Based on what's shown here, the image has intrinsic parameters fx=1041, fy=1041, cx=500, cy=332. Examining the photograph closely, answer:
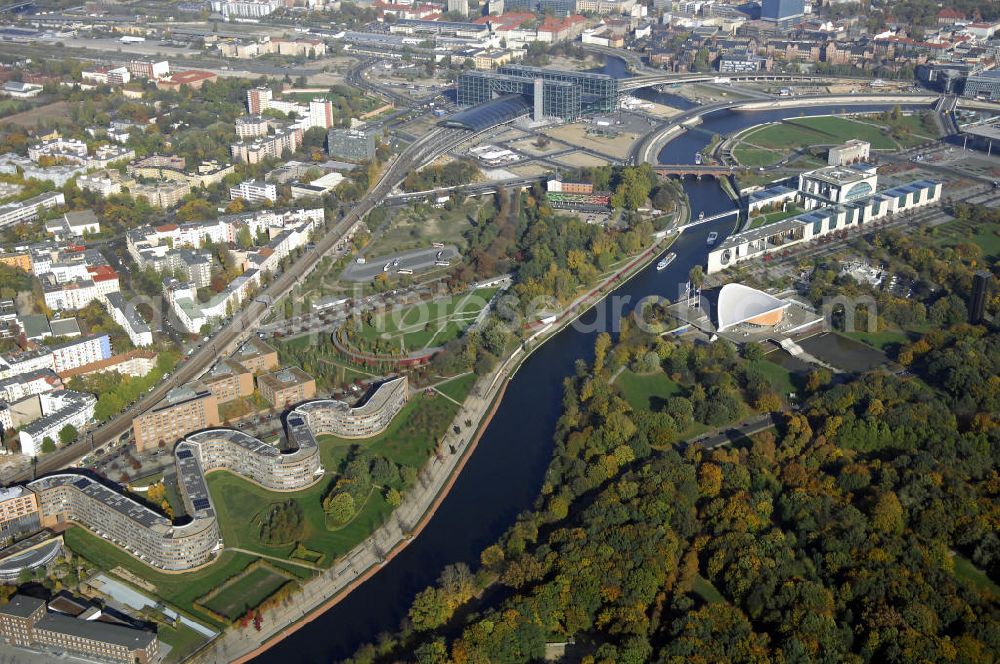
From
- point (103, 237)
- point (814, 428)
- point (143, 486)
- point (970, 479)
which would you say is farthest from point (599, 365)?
point (103, 237)

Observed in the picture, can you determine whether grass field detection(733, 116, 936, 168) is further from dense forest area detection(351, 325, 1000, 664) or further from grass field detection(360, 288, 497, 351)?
dense forest area detection(351, 325, 1000, 664)

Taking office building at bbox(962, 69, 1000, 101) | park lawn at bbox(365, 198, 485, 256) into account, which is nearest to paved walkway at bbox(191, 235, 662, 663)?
park lawn at bbox(365, 198, 485, 256)

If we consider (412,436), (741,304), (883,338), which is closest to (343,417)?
(412,436)

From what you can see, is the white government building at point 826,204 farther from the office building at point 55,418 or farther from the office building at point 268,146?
the office building at point 268,146

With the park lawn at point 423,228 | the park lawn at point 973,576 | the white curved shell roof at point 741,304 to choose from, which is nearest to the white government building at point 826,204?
the white curved shell roof at point 741,304

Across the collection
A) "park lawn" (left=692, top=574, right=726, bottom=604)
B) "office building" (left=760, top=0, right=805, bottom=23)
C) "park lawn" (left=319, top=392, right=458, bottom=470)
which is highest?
"office building" (left=760, top=0, right=805, bottom=23)

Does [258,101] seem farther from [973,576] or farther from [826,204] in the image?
[973,576]

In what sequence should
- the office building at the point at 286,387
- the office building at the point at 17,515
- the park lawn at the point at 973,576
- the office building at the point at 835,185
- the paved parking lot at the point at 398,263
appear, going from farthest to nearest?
the office building at the point at 835,185 < the paved parking lot at the point at 398,263 < the office building at the point at 286,387 < the office building at the point at 17,515 < the park lawn at the point at 973,576

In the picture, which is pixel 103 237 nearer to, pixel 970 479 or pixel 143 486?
pixel 143 486
